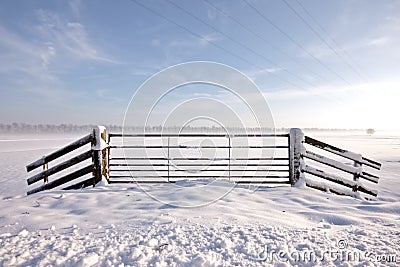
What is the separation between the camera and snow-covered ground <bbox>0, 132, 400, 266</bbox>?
2123 mm

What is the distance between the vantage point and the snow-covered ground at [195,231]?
2123 millimetres

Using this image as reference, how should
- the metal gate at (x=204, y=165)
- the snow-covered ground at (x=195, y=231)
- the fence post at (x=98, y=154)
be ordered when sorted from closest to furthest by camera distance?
the snow-covered ground at (x=195, y=231), the fence post at (x=98, y=154), the metal gate at (x=204, y=165)

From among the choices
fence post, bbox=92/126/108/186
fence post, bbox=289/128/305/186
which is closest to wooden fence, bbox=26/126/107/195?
fence post, bbox=92/126/108/186

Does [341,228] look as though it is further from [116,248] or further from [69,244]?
[69,244]

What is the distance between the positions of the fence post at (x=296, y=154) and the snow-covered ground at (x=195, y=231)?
Result: 0.97 metres

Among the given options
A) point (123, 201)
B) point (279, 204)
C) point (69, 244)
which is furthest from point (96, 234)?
point (279, 204)

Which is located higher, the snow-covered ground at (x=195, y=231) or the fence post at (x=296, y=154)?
the fence post at (x=296, y=154)

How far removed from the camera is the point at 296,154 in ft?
17.2

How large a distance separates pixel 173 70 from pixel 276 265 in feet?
12.7

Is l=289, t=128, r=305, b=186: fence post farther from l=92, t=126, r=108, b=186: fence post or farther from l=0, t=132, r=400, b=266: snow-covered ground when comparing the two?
l=92, t=126, r=108, b=186: fence post

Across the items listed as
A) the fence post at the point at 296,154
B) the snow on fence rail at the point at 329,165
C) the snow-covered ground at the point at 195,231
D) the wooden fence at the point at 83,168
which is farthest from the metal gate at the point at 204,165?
the snow-covered ground at the point at 195,231

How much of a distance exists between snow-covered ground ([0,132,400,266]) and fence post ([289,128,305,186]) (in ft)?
3.20

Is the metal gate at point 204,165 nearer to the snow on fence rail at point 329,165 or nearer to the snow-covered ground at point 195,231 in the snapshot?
the snow on fence rail at point 329,165

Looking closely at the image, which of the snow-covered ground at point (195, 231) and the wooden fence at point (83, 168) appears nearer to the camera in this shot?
the snow-covered ground at point (195, 231)
